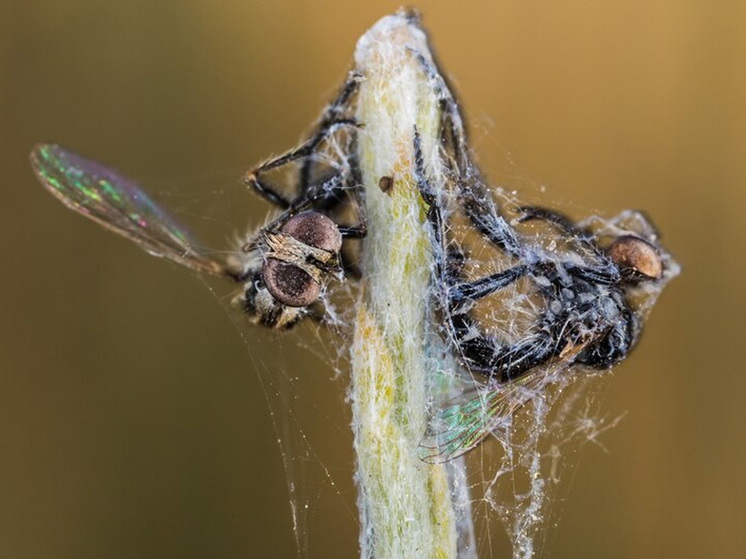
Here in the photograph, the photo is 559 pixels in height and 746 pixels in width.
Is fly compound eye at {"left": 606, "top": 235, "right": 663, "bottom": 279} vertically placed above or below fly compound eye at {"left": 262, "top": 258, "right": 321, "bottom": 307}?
above

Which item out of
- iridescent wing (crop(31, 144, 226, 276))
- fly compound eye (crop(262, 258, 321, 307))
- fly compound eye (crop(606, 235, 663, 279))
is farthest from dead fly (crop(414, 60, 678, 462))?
iridescent wing (crop(31, 144, 226, 276))

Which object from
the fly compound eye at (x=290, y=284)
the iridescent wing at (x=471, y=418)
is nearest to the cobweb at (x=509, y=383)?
the iridescent wing at (x=471, y=418)

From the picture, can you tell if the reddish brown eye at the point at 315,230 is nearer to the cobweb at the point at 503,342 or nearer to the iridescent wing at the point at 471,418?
the cobweb at the point at 503,342

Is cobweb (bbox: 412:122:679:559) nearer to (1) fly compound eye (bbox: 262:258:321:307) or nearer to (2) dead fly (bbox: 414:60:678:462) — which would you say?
(2) dead fly (bbox: 414:60:678:462)

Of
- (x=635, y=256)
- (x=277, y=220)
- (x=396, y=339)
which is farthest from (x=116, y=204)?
(x=635, y=256)

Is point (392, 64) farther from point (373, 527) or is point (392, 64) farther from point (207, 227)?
point (207, 227)

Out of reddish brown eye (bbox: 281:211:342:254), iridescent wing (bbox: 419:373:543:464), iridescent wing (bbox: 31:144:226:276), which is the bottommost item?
iridescent wing (bbox: 419:373:543:464)

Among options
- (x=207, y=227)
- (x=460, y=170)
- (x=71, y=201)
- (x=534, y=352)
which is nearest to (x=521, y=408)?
(x=534, y=352)

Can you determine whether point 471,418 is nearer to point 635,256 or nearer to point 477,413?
point 477,413
